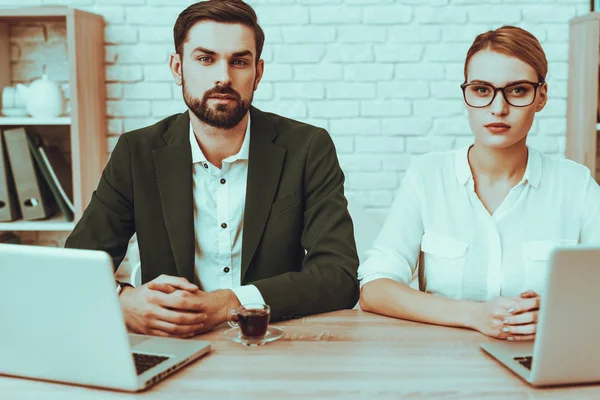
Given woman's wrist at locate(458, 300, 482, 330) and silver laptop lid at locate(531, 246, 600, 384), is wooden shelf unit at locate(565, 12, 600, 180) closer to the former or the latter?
woman's wrist at locate(458, 300, 482, 330)

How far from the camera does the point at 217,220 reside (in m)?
1.86

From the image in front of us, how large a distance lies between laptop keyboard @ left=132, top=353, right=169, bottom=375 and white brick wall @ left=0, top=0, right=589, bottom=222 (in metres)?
1.92

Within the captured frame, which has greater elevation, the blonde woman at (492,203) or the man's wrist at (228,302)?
the blonde woman at (492,203)

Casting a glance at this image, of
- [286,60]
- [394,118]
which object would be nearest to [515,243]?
[394,118]

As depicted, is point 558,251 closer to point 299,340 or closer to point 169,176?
point 299,340

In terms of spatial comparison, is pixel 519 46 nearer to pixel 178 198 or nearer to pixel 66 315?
pixel 178 198

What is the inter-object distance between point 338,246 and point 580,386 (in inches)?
29.6

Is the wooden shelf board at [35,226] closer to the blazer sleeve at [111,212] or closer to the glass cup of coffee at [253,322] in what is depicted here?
the blazer sleeve at [111,212]

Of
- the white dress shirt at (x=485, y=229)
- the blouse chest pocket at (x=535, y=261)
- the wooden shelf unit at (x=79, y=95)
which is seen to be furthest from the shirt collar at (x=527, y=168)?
the wooden shelf unit at (x=79, y=95)

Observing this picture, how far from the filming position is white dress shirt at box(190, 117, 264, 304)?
186cm

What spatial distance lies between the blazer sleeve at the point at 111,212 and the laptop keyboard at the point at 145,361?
701 millimetres

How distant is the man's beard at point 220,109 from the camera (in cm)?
179

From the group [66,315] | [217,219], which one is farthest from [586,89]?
[66,315]

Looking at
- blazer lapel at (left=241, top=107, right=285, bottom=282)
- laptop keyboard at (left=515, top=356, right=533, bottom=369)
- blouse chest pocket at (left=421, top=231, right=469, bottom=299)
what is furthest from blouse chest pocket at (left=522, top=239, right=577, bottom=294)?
blazer lapel at (left=241, top=107, right=285, bottom=282)
